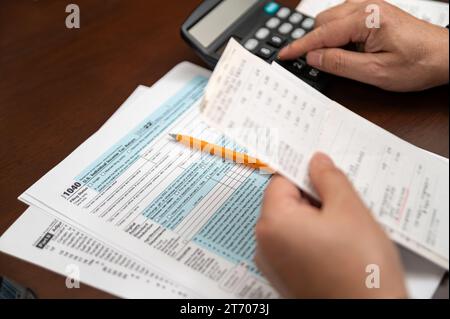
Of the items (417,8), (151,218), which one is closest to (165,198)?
(151,218)

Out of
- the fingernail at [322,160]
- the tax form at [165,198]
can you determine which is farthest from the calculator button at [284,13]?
the fingernail at [322,160]

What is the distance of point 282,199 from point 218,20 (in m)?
0.29

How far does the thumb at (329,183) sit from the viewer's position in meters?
0.36

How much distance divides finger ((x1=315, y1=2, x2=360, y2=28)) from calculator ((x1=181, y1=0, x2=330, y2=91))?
12mm

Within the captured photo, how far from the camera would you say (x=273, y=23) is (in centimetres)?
59

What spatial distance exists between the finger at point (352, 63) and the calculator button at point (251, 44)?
0.07 metres

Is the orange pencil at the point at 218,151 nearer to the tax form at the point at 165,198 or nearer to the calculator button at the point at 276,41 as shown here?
the tax form at the point at 165,198

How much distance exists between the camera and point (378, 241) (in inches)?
13.7

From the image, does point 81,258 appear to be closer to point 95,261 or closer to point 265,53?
point 95,261

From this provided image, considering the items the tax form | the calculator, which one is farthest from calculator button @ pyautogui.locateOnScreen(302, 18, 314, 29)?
the tax form

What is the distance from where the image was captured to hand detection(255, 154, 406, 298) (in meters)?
0.34

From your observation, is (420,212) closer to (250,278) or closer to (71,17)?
(250,278)

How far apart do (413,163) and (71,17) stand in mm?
487

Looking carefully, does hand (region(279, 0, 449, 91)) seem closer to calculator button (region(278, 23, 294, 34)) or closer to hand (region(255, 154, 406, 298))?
calculator button (region(278, 23, 294, 34))
